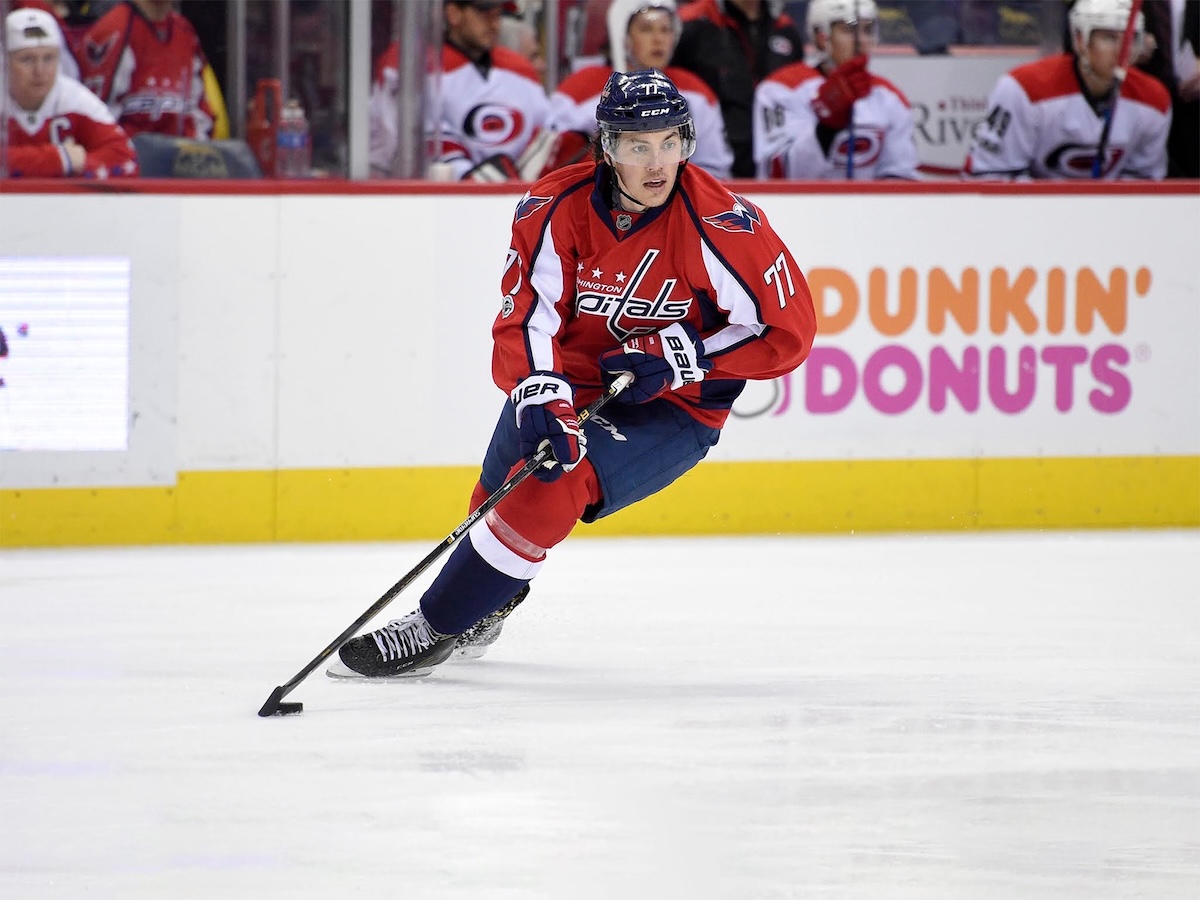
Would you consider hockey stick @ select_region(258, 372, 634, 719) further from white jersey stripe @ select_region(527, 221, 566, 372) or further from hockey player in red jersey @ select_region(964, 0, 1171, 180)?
hockey player in red jersey @ select_region(964, 0, 1171, 180)

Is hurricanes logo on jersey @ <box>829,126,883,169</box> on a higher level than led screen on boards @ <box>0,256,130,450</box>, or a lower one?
higher

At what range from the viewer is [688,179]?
3312mm

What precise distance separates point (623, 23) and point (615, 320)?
2.38 meters

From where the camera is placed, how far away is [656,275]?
3.28 meters

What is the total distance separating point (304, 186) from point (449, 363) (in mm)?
587

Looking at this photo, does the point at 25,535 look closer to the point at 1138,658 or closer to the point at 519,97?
the point at 519,97

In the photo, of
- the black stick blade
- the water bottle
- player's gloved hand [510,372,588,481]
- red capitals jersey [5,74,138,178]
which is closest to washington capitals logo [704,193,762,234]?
player's gloved hand [510,372,588,481]

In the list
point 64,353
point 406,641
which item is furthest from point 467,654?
point 64,353

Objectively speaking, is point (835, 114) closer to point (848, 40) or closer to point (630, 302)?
point (848, 40)

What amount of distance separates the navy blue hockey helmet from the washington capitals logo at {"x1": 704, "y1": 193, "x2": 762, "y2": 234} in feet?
0.41

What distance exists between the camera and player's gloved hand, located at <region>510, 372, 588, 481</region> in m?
3.10

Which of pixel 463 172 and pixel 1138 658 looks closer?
pixel 1138 658

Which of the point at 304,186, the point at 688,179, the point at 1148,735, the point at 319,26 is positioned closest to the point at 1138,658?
the point at 1148,735

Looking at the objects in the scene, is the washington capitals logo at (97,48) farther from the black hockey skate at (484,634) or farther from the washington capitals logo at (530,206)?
the black hockey skate at (484,634)
